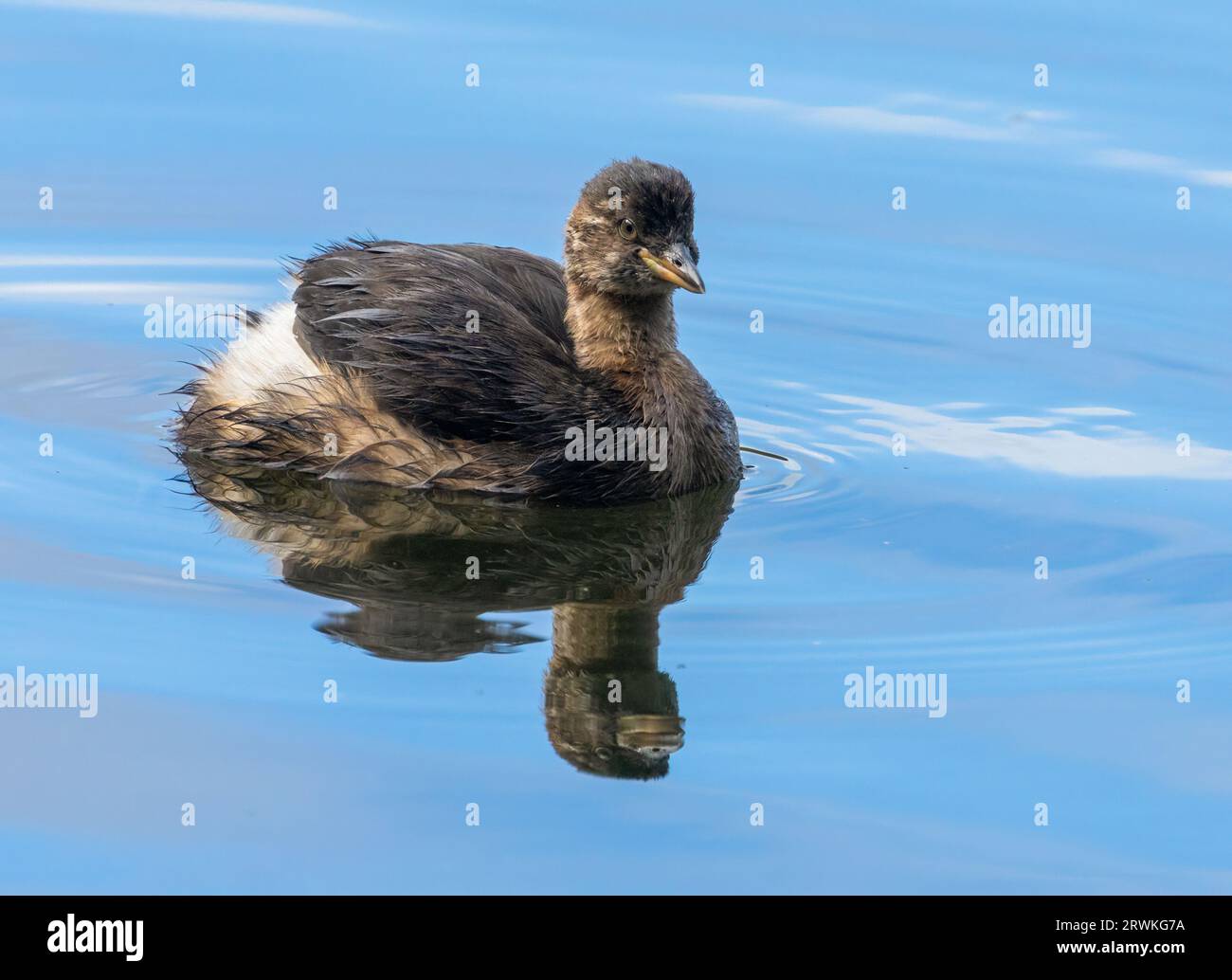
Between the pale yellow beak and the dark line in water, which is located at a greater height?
the pale yellow beak

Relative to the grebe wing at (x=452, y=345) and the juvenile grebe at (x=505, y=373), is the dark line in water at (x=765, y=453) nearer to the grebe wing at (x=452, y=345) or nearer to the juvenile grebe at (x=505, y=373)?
the juvenile grebe at (x=505, y=373)

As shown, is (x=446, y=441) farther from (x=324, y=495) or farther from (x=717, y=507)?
(x=717, y=507)

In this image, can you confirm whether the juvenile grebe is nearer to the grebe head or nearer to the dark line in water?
the grebe head

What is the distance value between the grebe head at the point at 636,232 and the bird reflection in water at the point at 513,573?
105 centimetres

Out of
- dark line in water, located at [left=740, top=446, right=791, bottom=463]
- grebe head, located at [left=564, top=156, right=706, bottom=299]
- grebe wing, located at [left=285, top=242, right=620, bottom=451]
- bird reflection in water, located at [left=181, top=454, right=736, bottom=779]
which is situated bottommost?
bird reflection in water, located at [left=181, top=454, right=736, bottom=779]

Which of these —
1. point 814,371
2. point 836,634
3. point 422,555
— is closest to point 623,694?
point 836,634

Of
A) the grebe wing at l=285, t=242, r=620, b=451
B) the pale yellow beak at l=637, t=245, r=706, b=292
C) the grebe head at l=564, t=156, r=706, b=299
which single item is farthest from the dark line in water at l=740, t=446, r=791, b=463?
the pale yellow beak at l=637, t=245, r=706, b=292

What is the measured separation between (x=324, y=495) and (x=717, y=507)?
183 cm

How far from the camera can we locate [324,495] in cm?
1020

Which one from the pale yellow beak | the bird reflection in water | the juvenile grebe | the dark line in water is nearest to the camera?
the bird reflection in water

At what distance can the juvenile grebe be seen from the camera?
10031 millimetres

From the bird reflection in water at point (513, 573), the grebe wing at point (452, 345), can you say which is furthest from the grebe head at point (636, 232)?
the bird reflection in water at point (513, 573)

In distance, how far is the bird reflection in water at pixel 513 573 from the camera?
26.6ft

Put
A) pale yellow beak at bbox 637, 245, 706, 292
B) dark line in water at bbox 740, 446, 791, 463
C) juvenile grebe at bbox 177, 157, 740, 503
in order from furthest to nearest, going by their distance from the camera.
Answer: dark line in water at bbox 740, 446, 791, 463 → juvenile grebe at bbox 177, 157, 740, 503 → pale yellow beak at bbox 637, 245, 706, 292
